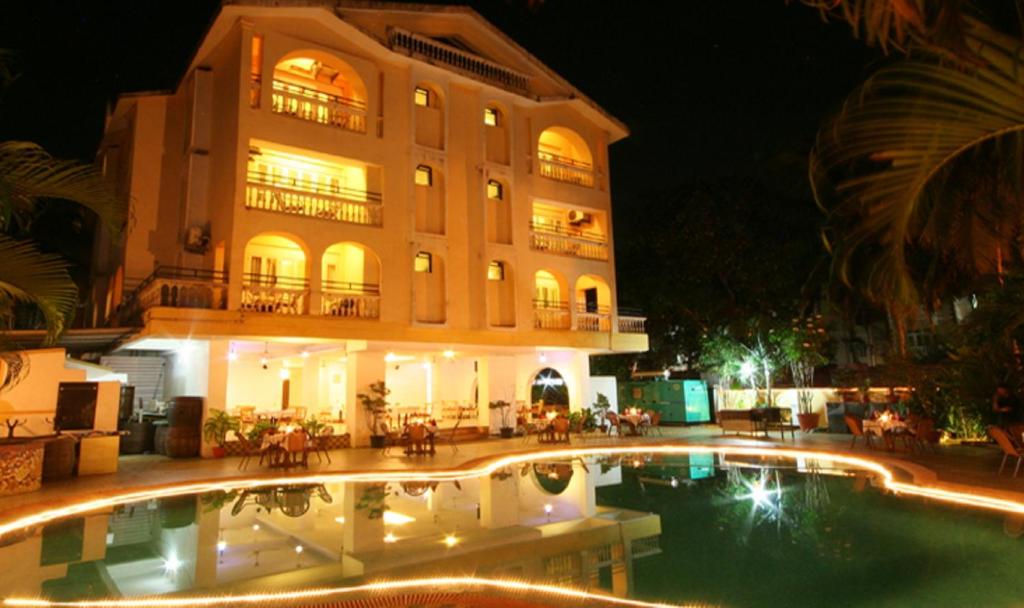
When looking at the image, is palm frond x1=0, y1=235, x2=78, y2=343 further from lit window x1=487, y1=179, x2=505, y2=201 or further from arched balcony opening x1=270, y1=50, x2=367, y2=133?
lit window x1=487, y1=179, x2=505, y2=201

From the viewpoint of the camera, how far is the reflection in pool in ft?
17.7

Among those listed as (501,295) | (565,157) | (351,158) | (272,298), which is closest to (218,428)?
(272,298)

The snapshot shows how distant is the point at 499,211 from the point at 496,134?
8.24 feet

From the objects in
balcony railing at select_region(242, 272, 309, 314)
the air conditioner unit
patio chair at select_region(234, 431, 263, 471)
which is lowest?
patio chair at select_region(234, 431, 263, 471)

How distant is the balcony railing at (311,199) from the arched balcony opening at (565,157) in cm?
650

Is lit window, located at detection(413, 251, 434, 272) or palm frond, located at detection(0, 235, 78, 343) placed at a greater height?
lit window, located at detection(413, 251, 434, 272)

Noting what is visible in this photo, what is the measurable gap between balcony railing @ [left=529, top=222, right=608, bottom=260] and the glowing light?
12723mm

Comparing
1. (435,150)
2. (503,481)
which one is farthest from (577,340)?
(503,481)

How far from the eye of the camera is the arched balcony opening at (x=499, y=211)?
19.7 metres

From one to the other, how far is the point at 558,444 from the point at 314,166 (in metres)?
10.3

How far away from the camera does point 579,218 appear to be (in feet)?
76.9

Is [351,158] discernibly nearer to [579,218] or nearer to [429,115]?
[429,115]

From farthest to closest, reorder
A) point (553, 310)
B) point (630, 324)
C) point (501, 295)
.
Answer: point (630, 324) → point (553, 310) → point (501, 295)

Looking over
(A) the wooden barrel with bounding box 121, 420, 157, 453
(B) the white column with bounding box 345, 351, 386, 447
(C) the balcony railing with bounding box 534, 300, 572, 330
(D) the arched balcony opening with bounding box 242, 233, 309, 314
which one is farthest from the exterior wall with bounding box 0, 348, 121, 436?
(C) the balcony railing with bounding box 534, 300, 572, 330
